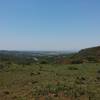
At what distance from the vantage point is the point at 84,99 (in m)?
11.1

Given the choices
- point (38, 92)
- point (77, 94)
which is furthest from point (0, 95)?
point (77, 94)

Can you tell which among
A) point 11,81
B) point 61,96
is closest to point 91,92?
point 61,96

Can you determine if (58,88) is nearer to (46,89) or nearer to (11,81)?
(46,89)

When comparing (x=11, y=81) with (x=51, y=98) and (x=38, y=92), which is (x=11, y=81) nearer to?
(x=38, y=92)

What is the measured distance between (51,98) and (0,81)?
846 cm

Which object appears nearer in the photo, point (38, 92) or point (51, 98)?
point (51, 98)

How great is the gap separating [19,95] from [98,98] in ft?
13.7

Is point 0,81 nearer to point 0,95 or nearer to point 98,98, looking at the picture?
point 0,95

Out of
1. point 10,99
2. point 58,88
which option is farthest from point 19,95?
point 58,88

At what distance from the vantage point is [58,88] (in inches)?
520

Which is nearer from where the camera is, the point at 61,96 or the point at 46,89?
the point at 61,96

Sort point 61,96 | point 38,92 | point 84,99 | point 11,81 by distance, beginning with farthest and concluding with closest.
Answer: point 11,81
point 38,92
point 61,96
point 84,99

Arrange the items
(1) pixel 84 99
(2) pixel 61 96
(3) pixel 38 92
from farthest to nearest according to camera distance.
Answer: (3) pixel 38 92 → (2) pixel 61 96 → (1) pixel 84 99

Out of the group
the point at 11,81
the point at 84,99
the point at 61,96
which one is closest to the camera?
the point at 84,99
